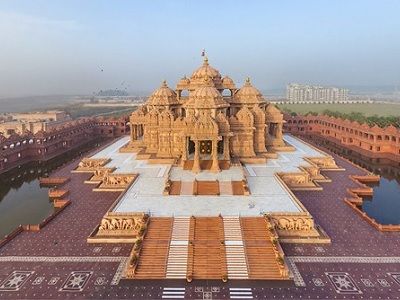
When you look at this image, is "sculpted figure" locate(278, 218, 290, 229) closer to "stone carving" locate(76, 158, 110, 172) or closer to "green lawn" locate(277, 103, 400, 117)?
"stone carving" locate(76, 158, 110, 172)

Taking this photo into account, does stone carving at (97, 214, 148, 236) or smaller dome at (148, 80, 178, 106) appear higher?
smaller dome at (148, 80, 178, 106)

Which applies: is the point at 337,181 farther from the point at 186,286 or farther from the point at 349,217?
the point at 186,286

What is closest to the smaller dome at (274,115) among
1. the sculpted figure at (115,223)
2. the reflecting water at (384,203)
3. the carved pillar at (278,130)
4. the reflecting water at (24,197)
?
the carved pillar at (278,130)

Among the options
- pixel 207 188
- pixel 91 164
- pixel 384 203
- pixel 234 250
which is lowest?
pixel 384 203

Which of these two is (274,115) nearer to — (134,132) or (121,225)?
(134,132)

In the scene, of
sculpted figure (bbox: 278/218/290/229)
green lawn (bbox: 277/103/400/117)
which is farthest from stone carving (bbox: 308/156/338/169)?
green lawn (bbox: 277/103/400/117)

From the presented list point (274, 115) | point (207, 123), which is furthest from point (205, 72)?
point (207, 123)
